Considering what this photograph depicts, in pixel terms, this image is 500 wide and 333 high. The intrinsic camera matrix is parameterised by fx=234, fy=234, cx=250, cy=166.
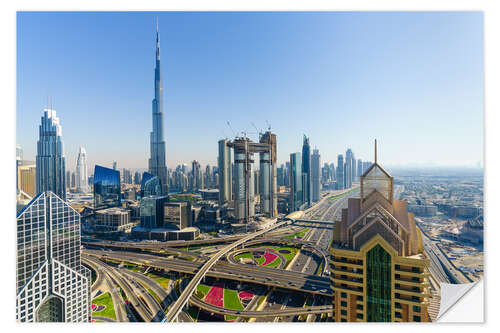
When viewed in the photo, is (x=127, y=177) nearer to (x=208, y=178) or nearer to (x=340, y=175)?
(x=208, y=178)

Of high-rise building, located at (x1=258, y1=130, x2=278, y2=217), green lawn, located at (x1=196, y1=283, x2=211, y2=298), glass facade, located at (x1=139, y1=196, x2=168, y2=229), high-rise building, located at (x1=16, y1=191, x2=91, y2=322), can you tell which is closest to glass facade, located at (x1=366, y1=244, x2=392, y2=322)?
high-rise building, located at (x1=16, y1=191, x2=91, y2=322)

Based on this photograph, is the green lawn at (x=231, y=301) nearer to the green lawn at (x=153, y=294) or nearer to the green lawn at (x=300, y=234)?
the green lawn at (x=153, y=294)

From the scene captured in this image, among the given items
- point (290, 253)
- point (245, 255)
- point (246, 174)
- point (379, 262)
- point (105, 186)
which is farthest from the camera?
point (105, 186)

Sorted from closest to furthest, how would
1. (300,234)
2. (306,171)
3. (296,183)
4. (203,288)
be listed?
(203,288) → (300,234) → (296,183) → (306,171)

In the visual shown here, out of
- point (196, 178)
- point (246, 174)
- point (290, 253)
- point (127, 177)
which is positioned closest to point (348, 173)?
point (246, 174)

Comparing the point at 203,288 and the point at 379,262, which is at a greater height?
the point at 379,262

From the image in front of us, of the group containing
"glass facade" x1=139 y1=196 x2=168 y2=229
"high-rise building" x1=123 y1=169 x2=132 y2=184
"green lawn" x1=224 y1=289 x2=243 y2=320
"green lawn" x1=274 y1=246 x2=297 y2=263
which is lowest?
"green lawn" x1=274 y1=246 x2=297 y2=263

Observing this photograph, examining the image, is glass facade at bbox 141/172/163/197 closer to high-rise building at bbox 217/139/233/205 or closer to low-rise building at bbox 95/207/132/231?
low-rise building at bbox 95/207/132/231

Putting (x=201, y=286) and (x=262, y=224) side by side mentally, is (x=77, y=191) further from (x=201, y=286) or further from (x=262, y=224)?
(x=201, y=286)
